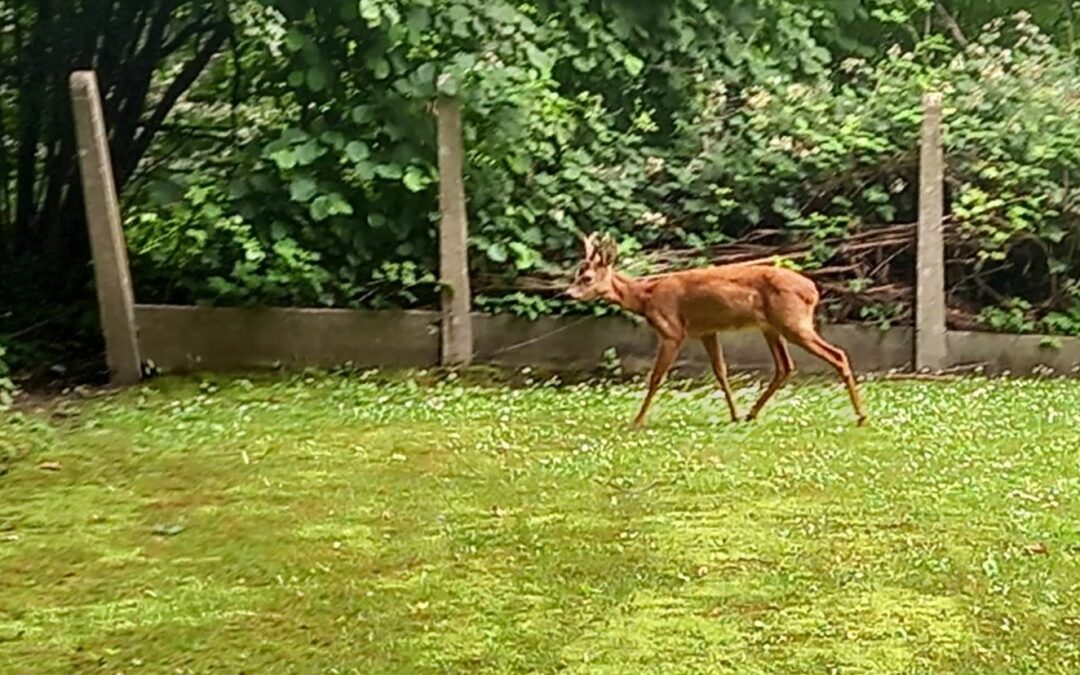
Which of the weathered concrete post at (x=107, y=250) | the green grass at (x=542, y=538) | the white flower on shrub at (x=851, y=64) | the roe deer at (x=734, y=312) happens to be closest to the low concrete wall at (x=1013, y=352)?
the green grass at (x=542, y=538)

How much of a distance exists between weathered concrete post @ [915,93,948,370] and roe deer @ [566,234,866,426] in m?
1.64

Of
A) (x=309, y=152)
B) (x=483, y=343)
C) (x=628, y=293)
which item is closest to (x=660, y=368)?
(x=628, y=293)

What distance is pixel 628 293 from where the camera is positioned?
6008mm

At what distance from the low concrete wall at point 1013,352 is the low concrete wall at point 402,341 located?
280 millimetres

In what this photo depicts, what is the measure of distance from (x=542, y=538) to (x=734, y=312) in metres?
2.05

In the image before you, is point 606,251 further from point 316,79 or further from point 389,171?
point 316,79

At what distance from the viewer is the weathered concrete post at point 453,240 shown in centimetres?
718

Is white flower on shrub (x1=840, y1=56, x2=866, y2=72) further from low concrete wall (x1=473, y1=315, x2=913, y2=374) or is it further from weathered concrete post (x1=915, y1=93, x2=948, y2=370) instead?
low concrete wall (x1=473, y1=315, x2=913, y2=374)

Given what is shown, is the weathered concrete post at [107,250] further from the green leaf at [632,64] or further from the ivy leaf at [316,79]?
the green leaf at [632,64]

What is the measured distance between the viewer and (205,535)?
4.08 meters

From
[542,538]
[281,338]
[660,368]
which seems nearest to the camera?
[542,538]

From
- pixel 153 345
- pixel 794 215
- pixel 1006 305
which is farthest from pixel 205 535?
pixel 1006 305

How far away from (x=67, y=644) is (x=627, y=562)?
1334 millimetres

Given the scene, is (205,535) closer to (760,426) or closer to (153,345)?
(760,426)
